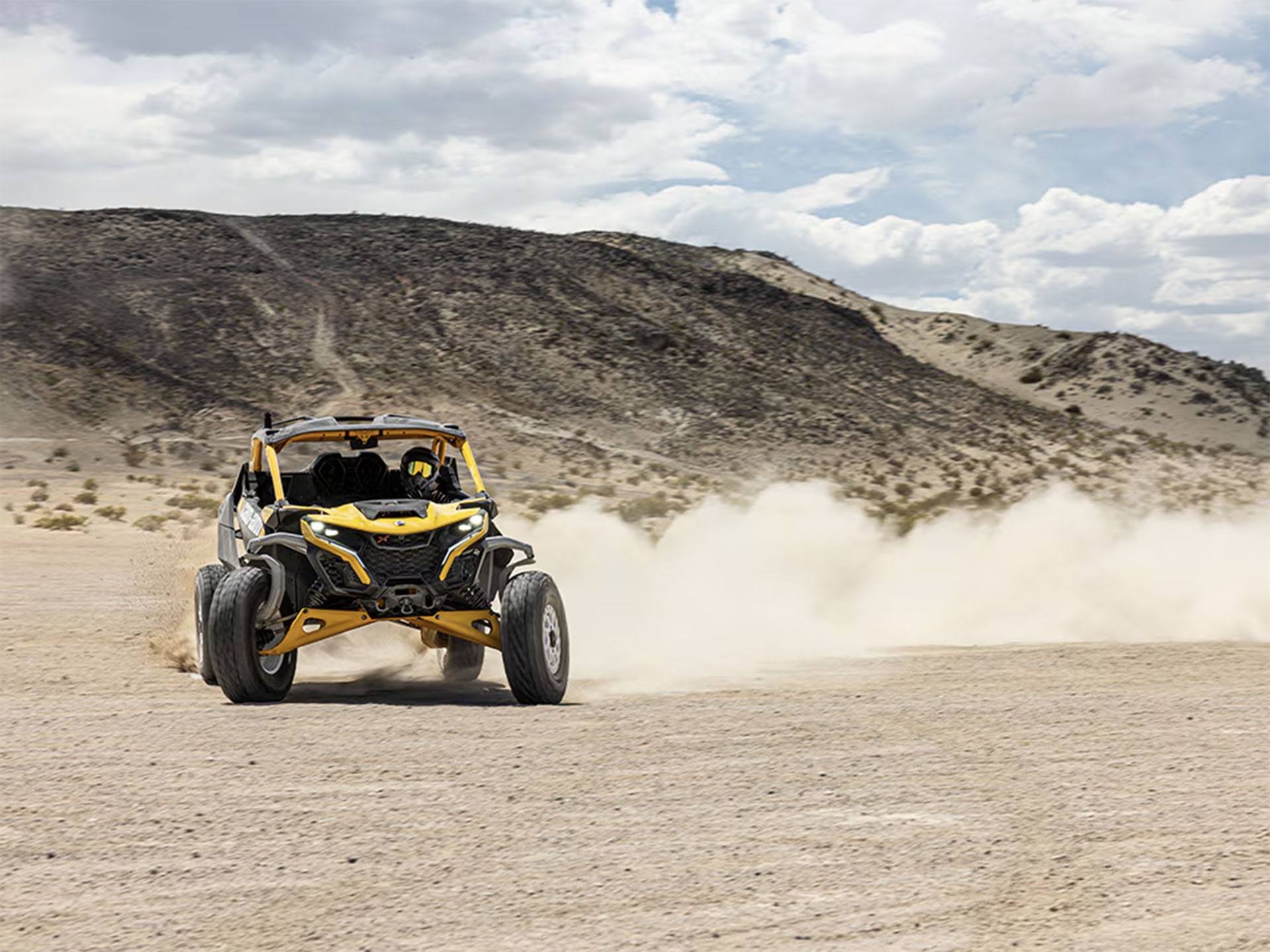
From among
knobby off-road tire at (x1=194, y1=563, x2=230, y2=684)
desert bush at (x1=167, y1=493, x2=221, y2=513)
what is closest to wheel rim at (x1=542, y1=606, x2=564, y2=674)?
knobby off-road tire at (x1=194, y1=563, x2=230, y2=684)

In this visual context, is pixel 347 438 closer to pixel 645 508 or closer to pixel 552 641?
pixel 552 641

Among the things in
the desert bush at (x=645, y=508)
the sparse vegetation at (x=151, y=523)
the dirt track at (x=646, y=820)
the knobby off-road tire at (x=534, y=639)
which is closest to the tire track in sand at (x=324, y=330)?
the desert bush at (x=645, y=508)

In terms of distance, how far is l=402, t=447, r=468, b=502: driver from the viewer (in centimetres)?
1223

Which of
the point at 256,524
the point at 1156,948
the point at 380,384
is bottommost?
the point at 1156,948

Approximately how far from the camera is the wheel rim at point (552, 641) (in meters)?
10.7

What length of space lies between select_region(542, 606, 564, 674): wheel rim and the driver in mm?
1707

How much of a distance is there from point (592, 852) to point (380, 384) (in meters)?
64.6

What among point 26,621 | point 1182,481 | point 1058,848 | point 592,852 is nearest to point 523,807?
point 592,852

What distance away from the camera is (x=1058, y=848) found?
21.8ft

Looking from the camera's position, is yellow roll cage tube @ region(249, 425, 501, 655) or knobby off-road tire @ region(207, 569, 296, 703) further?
yellow roll cage tube @ region(249, 425, 501, 655)

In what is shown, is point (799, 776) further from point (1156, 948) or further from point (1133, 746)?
point (1156, 948)

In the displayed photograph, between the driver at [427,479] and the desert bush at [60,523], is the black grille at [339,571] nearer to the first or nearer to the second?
the driver at [427,479]

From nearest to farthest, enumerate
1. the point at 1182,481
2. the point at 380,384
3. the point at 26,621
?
the point at 26,621, the point at 1182,481, the point at 380,384

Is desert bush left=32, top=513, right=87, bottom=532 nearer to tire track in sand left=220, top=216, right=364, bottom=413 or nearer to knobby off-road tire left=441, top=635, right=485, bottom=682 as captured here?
knobby off-road tire left=441, top=635, right=485, bottom=682
